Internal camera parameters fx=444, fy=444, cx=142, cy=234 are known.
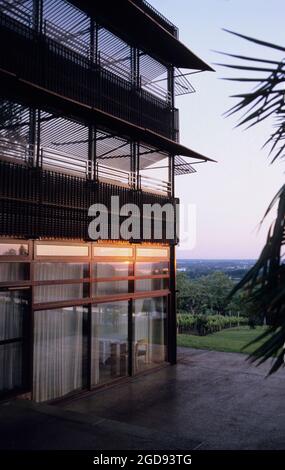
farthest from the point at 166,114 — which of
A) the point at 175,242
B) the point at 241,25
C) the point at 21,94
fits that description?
the point at 241,25

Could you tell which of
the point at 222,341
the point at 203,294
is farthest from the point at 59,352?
the point at 203,294

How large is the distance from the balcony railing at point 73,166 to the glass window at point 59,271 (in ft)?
6.78

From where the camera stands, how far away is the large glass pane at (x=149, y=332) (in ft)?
39.2

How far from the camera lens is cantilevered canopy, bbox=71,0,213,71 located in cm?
1113

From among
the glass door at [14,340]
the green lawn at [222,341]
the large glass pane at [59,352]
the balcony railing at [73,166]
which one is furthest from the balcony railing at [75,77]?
the green lawn at [222,341]

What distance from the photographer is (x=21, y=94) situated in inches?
352

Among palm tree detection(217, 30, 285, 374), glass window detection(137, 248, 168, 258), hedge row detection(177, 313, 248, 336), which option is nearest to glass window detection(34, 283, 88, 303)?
glass window detection(137, 248, 168, 258)

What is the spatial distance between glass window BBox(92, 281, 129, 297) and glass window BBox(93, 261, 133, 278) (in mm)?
198

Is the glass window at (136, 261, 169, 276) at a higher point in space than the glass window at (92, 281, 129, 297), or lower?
higher

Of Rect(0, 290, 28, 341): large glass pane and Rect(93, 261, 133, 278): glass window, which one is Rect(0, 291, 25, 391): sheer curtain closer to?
Rect(0, 290, 28, 341): large glass pane

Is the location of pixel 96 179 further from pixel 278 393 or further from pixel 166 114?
pixel 278 393

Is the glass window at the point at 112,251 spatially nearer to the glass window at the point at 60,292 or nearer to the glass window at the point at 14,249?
the glass window at the point at 60,292
